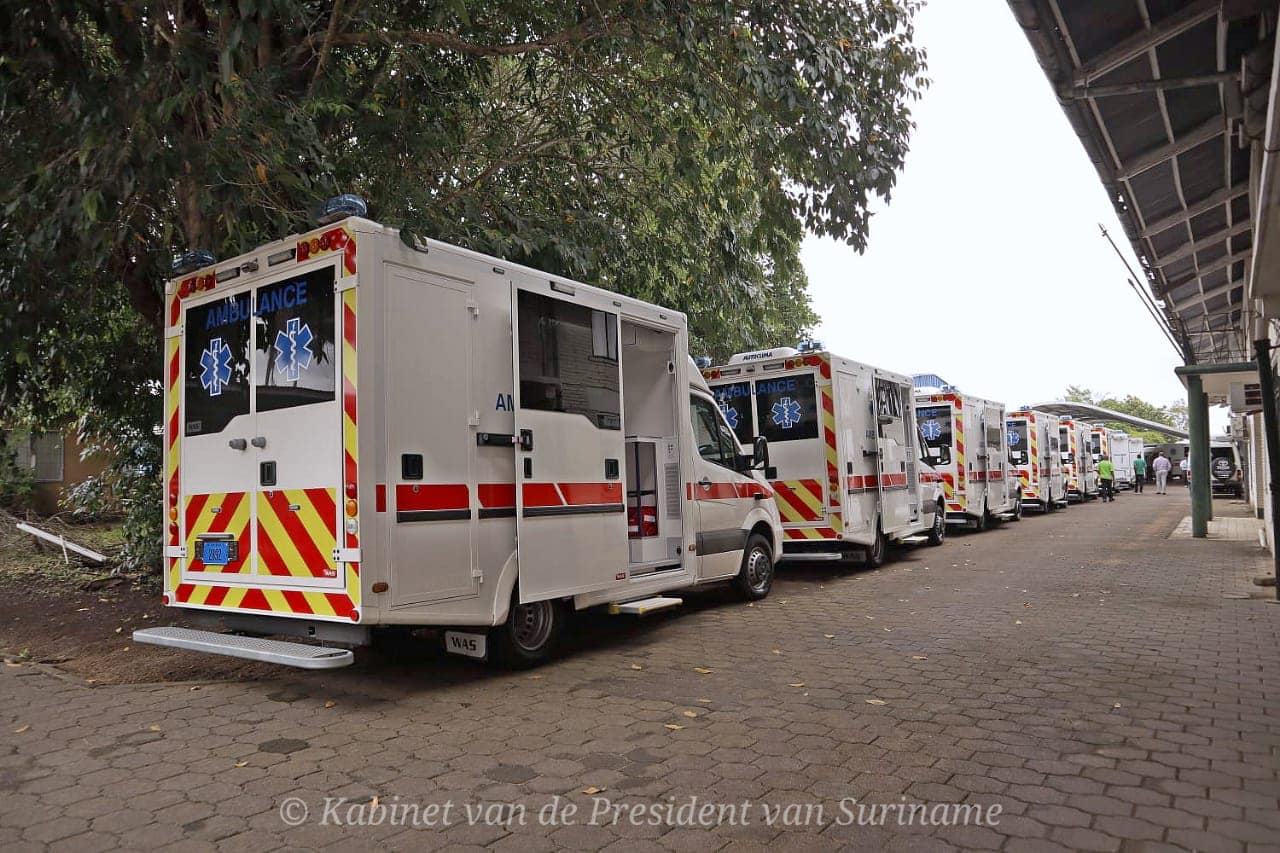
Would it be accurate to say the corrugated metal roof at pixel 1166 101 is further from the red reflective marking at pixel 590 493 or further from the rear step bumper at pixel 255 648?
the rear step bumper at pixel 255 648

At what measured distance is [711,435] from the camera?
907 cm

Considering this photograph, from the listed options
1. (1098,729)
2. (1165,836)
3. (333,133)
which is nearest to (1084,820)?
(1165,836)

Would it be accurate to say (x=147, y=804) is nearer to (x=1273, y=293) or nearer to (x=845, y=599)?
(x=845, y=599)

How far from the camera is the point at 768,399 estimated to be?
11.7 metres

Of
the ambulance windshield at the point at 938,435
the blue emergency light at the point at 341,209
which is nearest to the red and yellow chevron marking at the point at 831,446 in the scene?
the ambulance windshield at the point at 938,435

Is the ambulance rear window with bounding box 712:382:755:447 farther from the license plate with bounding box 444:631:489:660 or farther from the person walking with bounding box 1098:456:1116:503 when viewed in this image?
the person walking with bounding box 1098:456:1116:503

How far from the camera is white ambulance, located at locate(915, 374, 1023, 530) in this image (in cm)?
1752

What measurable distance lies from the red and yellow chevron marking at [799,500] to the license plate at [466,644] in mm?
6029

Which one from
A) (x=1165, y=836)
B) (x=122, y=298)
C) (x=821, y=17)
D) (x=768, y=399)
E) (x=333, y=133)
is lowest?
(x=1165, y=836)

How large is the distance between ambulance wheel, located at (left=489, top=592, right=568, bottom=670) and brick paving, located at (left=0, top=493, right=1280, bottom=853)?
140 millimetres

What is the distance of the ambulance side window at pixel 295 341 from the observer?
17.5 ft

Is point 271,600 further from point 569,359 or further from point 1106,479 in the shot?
point 1106,479

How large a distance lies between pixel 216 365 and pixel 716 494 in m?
4.65

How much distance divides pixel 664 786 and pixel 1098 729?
2.40 metres
